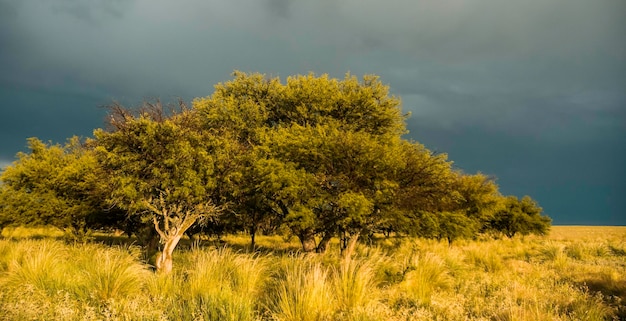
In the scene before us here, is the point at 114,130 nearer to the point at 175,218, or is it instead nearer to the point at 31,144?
the point at 175,218

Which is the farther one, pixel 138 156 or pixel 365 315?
pixel 138 156

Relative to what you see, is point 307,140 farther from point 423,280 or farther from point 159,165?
point 423,280

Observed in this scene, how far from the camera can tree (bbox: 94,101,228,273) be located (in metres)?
14.7

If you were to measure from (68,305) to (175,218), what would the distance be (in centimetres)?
858

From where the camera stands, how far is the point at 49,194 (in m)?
27.0

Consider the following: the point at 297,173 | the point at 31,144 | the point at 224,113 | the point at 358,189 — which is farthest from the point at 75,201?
the point at 358,189

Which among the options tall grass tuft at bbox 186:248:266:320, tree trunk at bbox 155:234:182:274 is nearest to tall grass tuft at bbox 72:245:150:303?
tall grass tuft at bbox 186:248:266:320

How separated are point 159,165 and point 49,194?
681 inches

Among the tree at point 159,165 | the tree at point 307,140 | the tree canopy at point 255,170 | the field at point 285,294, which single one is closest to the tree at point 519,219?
the tree canopy at point 255,170

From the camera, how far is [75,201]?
1088 inches

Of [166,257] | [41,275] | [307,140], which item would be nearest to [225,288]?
[41,275]

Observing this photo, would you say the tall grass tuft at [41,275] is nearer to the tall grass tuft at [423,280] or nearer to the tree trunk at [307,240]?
the tall grass tuft at [423,280]

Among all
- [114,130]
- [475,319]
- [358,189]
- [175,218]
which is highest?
[114,130]

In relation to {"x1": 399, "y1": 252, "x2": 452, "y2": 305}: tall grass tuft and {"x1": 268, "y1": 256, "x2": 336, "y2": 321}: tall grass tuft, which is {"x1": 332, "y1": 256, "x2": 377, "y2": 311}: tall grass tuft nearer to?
{"x1": 268, "y1": 256, "x2": 336, "y2": 321}: tall grass tuft
